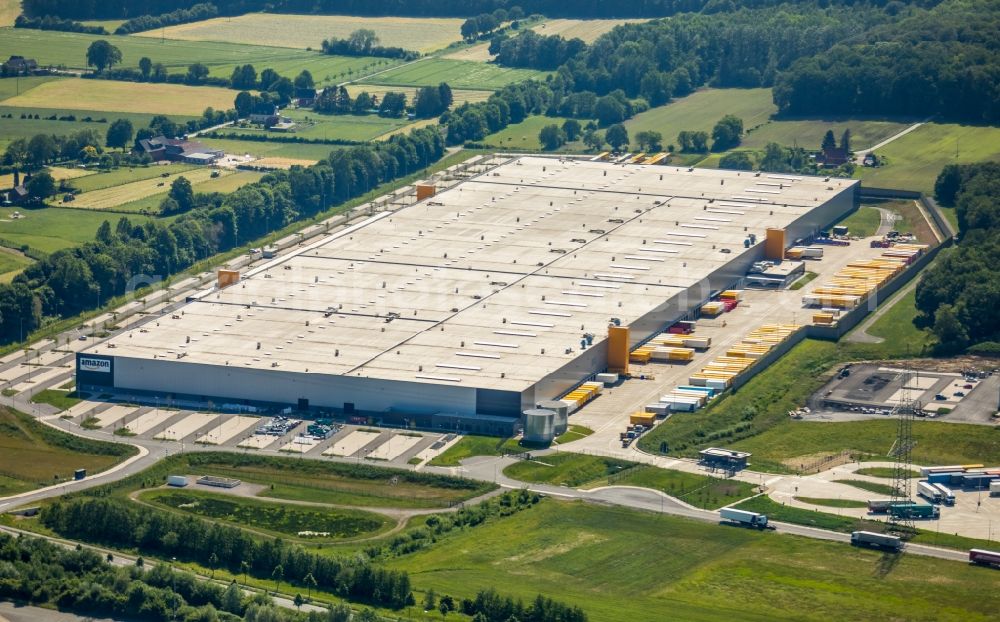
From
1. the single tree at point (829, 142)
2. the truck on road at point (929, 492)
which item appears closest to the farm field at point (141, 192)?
the single tree at point (829, 142)

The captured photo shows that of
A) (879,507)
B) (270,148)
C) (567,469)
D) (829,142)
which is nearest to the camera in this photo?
(879,507)

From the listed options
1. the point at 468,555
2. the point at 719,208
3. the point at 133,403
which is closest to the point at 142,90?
the point at 719,208

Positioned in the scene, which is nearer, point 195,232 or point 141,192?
point 195,232

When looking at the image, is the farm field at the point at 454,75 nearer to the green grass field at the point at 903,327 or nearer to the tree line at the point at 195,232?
the tree line at the point at 195,232

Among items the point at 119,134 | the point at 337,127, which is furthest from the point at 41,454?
the point at 337,127

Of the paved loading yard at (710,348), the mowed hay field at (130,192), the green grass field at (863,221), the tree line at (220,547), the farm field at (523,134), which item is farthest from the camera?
the farm field at (523,134)

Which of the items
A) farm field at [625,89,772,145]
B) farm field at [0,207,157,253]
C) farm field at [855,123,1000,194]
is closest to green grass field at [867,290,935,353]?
farm field at [855,123,1000,194]

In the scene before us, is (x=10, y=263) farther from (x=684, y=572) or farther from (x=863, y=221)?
(x=684, y=572)

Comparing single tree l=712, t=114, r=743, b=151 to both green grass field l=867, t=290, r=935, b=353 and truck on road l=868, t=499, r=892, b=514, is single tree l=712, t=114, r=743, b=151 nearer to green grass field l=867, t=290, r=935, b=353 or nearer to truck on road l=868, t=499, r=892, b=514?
green grass field l=867, t=290, r=935, b=353
